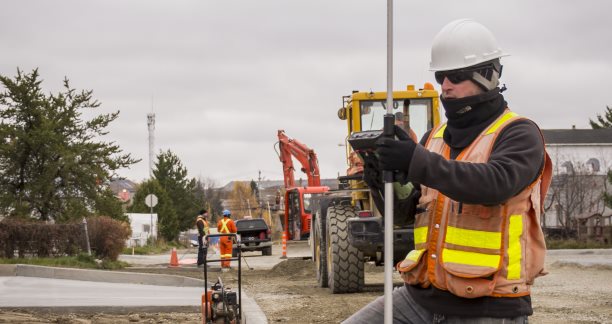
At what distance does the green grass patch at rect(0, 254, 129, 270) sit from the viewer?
22375mm

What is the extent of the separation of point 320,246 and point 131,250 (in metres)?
28.1

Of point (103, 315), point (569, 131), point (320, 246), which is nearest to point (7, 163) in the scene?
point (320, 246)

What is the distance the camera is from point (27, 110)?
28.6 meters

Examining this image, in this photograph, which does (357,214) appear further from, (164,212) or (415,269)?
(164,212)

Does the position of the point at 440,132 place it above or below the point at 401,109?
below

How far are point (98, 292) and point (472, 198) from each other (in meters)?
13.6

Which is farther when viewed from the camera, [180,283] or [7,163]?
[7,163]

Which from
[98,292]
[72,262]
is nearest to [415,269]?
[98,292]

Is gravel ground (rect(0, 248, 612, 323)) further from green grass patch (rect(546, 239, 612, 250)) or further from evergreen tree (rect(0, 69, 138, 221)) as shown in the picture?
green grass patch (rect(546, 239, 612, 250))

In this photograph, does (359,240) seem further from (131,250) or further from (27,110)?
(131,250)

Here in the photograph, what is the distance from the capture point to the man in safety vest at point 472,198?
3766mm

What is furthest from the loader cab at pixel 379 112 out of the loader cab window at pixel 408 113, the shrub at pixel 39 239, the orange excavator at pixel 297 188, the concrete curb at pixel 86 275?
the orange excavator at pixel 297 188

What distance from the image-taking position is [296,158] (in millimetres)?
32219

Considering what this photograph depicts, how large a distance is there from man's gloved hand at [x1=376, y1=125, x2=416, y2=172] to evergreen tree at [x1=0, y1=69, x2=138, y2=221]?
25.2 meters
